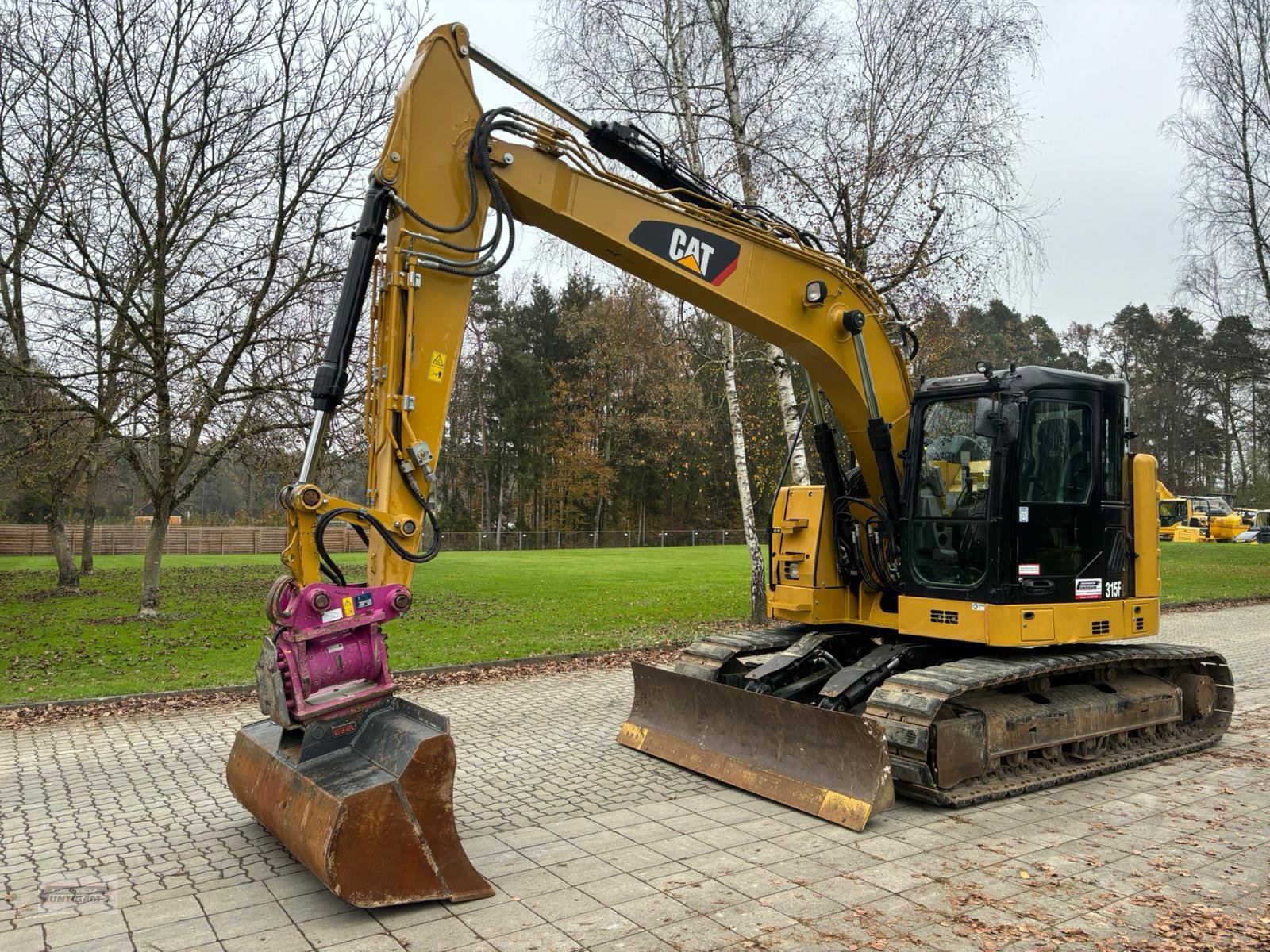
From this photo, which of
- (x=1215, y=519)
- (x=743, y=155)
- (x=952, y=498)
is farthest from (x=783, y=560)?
(x=1215, y=519)

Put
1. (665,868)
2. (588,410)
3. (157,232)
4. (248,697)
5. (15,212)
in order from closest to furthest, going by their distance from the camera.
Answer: (665,868) < (248,697) < (15,212) < (157,232) < (588,410)

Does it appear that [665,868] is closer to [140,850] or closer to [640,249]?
[140,850]

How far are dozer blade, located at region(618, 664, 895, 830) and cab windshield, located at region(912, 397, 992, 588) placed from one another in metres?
1.59

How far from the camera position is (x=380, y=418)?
4945mm

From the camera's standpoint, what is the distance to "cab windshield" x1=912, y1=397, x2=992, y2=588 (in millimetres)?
6668

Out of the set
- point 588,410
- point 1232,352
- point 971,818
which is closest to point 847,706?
point 971,818

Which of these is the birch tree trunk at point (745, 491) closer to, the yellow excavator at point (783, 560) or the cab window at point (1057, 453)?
the yellow excavator at point (783, 560)

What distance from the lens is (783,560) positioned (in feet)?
25.8

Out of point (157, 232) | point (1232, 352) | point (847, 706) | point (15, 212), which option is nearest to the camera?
point (847, 706)

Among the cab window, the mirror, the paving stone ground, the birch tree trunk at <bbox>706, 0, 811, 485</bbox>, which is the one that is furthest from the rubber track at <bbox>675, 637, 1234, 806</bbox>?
the birch tree trunk at <bbox>706, 0, 811, 485</bbox>

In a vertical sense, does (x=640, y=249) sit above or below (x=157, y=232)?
below

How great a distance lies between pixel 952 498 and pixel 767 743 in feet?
7.51

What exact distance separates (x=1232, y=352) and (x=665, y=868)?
3179 centimetres

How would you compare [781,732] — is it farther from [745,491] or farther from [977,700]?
[745,491]
